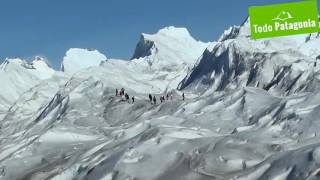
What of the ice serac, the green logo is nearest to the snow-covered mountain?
the ice serac

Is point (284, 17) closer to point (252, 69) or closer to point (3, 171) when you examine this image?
point (3, 171)

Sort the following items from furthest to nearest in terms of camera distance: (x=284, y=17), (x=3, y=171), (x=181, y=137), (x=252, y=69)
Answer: (x=252, y=69) → (x=3, y=171) → (x=284, y=17) → (x=181, y=137)

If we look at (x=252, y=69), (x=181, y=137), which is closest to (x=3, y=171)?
(x=181, y=137)

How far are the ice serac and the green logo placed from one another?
6177cm

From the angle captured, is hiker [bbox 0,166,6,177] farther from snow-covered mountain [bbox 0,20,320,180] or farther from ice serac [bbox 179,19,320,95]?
ice serac [bbox 179,19,320,95]

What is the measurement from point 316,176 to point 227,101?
47281 mm

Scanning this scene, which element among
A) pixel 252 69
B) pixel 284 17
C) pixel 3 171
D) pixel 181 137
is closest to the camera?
pixel 181 137

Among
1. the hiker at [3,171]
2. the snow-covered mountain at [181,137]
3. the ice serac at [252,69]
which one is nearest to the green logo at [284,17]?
the snow-covered mountain at [181,137]

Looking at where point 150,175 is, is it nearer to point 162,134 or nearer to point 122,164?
point 122,164

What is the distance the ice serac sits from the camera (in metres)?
142

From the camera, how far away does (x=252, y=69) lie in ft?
546

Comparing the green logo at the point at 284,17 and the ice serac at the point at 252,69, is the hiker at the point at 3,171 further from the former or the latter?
the ice serac at the point at 252,69

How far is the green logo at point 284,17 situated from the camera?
64.7 meters

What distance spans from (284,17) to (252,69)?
10104 centimetres
